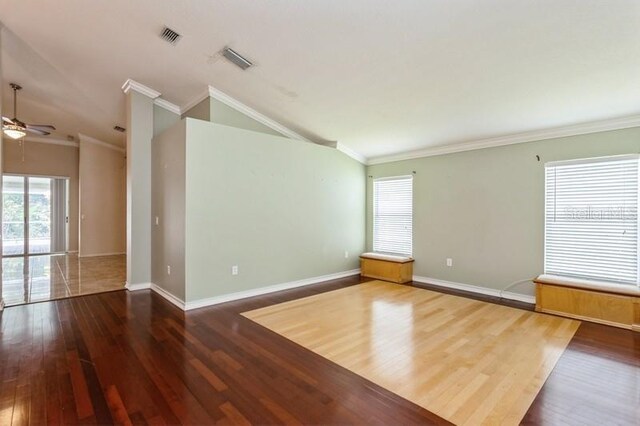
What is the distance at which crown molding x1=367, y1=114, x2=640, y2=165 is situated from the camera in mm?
3811

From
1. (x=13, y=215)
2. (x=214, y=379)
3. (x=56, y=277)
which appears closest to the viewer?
(x=214, y=379)

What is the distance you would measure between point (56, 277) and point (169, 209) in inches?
135

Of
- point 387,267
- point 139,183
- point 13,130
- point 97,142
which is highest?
point 97,142

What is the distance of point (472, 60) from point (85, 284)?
22.2 feet

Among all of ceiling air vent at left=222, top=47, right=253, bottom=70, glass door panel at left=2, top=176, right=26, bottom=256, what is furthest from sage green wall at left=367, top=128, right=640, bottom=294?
glass door panel at left=2, top=176, right=26, bottom=256

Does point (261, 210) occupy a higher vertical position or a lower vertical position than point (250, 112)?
lower

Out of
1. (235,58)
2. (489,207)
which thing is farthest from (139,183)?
(489,207)

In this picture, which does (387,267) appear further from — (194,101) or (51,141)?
(51,141)

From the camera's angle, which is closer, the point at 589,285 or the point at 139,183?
the point at 589,285

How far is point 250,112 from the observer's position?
5.34m

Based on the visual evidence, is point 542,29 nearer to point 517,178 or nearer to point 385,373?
point 517,178

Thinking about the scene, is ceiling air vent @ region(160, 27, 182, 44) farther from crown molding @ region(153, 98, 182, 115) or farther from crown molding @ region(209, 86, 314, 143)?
crown molding @ region(153, 98, 182, 115)

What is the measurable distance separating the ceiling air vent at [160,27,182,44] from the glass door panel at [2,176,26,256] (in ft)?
27.4

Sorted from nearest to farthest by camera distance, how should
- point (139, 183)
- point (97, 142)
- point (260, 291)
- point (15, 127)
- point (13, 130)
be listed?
point (260, 291) → point (139, 183) → point (15, 127) → point (13, 130) → point (97, 142)
